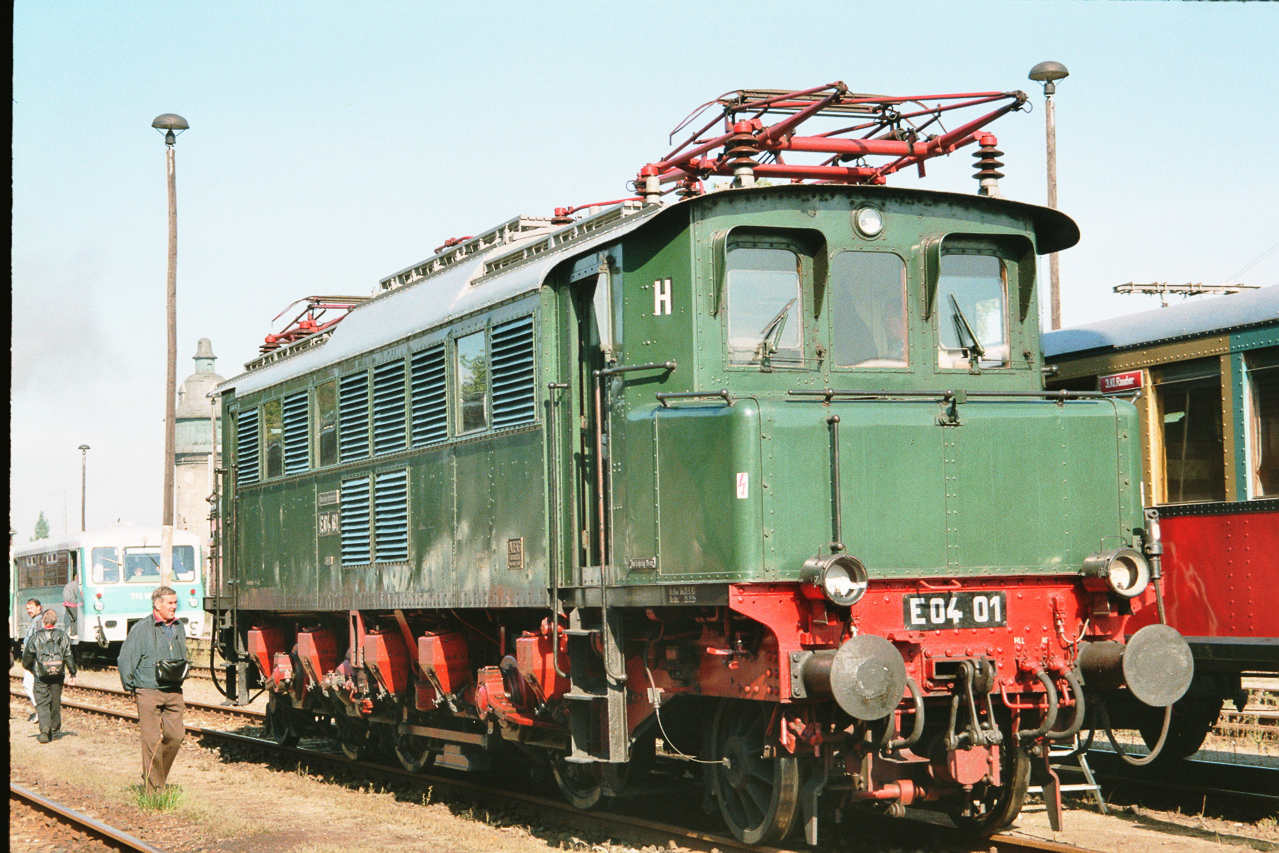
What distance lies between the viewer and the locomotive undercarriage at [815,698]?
8.02 metres

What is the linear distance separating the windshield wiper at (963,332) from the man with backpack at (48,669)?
1386cm

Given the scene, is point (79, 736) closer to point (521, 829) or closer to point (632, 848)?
Result: point (521, 829)

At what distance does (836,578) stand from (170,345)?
21.8 metres

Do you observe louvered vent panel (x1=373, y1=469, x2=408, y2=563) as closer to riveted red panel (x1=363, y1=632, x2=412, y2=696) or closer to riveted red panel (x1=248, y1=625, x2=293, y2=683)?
riveted red panel (x1=363, y1=632, x2=412, y2=696)

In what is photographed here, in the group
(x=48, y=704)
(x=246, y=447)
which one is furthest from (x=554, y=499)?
(x=48, y=704)

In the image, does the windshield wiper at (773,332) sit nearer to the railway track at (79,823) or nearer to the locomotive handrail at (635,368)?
the locomotive handrail at (635,368)

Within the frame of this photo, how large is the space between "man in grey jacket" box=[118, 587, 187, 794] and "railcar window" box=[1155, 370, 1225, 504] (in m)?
8.11

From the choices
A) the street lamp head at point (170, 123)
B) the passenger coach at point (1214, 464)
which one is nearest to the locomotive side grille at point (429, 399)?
the passenger coach at point (1214, 464)

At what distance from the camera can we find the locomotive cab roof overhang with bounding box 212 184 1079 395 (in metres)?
9.12

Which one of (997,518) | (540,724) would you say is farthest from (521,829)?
(997,518)

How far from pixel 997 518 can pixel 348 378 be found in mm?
6987

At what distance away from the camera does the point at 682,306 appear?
28.8ft

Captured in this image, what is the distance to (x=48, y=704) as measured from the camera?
62.0ft

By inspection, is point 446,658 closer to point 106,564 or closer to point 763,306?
point 763,306
